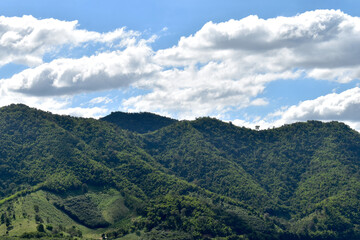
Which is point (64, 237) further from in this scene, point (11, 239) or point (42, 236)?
point (11, 239)

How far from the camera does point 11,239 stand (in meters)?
180

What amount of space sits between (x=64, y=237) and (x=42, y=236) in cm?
1067

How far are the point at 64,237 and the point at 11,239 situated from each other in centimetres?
2538

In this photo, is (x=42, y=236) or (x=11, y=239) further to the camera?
(x=42, y=236)

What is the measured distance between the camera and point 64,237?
198750 millimetres

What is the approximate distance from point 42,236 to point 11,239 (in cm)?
1483

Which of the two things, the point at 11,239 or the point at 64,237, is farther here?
the point at 64,237

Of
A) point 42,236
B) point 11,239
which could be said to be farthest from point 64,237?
point 11,239

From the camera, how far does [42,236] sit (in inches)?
7549
